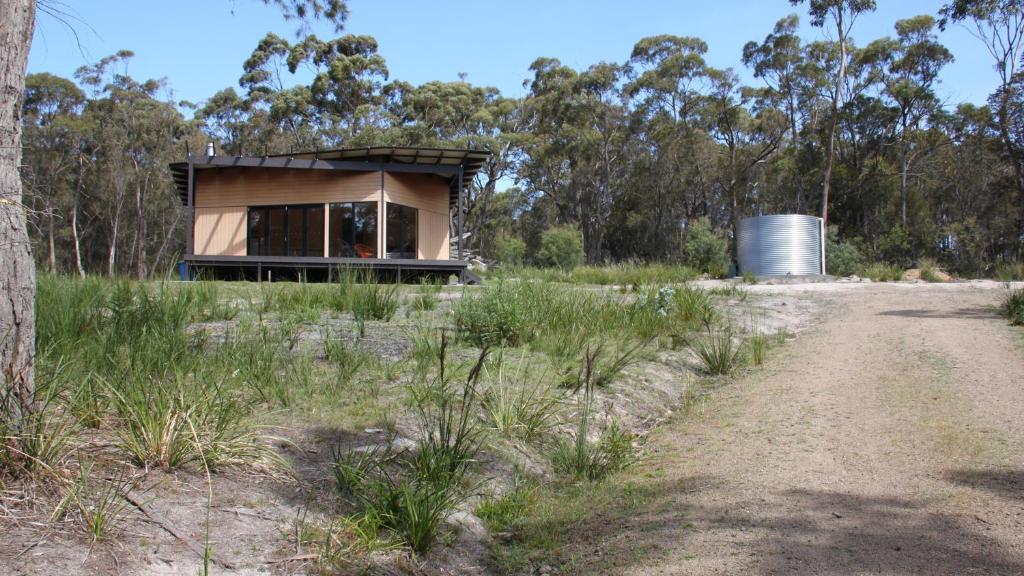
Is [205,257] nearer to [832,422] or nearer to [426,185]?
[426,185]

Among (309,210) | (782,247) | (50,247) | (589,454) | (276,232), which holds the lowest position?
(589,454)

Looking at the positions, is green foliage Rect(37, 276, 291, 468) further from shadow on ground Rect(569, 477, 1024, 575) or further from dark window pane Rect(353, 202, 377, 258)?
dark window pane Rect(353, 202, 377, 258)

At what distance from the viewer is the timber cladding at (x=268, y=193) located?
1914 cm

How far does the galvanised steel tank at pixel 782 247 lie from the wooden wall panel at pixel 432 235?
8.17 metres

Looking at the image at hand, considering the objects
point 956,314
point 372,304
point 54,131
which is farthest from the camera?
point 54,131

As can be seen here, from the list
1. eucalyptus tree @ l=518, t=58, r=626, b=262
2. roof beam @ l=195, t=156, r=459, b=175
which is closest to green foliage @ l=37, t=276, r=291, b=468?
roof beam @ l=195, t=156, r=459, b=175

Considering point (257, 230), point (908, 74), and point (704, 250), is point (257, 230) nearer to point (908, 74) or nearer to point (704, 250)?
point (704, 250)

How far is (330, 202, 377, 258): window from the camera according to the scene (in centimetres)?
1930

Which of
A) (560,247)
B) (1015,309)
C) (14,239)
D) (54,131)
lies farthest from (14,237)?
(54,131)

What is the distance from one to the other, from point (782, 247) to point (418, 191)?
32.0ft

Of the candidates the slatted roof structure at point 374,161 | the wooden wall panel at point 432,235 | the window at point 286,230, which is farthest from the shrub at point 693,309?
the window at point 286,230

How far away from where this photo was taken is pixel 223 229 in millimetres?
19766

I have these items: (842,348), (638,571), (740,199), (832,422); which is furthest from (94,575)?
(740,199)

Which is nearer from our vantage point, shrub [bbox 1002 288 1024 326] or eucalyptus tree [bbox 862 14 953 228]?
shrub [bbox 1002 288 1024 326]
